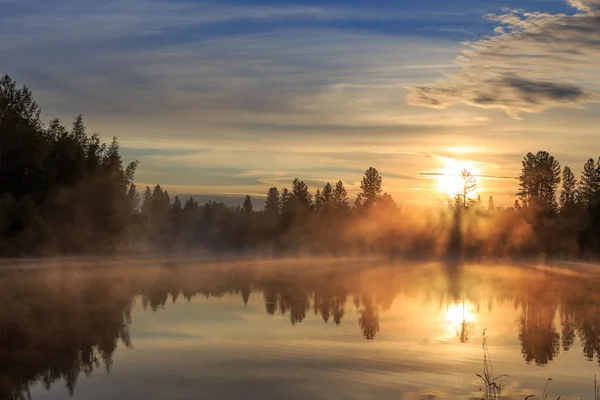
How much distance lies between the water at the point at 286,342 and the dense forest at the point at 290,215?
38354mm

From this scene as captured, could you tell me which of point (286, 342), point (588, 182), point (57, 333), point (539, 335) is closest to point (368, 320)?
point (539, 335)

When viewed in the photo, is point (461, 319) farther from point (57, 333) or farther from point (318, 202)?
point (318, 202)

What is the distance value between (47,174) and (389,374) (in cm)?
6988

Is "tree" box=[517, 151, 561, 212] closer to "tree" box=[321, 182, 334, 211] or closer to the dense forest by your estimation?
the dense forest

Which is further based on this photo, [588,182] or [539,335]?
[588,182]

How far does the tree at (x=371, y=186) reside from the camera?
183 meters

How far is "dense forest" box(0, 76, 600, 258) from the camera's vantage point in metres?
79.0

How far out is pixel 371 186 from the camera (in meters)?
184

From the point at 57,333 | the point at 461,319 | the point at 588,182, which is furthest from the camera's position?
the point at 588,182

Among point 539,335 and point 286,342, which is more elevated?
point 539,335

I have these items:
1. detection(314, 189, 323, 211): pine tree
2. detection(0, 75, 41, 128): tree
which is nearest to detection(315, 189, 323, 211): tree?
detection(314, 189, 323, 211): pine tree

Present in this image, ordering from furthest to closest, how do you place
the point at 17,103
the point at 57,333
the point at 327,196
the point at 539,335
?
1. the point at 327,196
2. the point at 17,103
3. the point at 539,335
4. the point at 57,333

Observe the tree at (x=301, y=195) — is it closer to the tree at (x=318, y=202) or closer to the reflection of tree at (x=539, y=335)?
the tree at (x=318, y=202)

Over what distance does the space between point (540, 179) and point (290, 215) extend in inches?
2098
